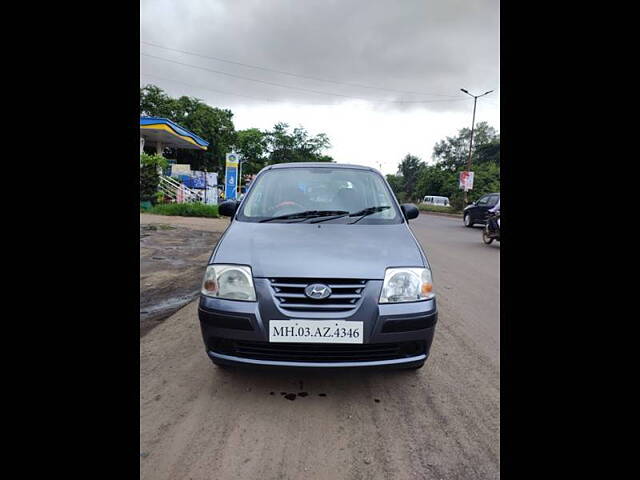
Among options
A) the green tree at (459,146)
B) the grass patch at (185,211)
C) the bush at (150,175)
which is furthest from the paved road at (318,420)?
the green tree at (459,146)

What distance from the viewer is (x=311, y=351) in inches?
80.0

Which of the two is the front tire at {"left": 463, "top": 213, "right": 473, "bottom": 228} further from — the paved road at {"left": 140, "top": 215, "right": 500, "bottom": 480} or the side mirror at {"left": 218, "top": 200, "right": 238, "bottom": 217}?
the side mirror at {"left": 218, "top": 200, "right": 238, "bottom": 217}

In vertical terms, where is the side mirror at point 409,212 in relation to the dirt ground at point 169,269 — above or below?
above

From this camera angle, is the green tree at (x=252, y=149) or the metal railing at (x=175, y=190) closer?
the metal railing at (x=175, y=190)

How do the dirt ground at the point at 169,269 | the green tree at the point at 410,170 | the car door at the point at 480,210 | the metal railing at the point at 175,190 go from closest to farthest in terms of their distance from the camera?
the dirt ground at the point at 169,269 < the car door at the point at 480,210 < the metal railing at the point at 175,190 < the green tree at the point at 410,170

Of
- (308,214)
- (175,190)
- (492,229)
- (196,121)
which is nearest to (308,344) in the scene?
(308,214)

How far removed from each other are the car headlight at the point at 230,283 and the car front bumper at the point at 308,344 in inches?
1.6

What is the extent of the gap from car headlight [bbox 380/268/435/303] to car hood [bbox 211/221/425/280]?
0.05 m

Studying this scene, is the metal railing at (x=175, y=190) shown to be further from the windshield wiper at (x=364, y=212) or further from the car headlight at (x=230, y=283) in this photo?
the car headlight at (x=230, y=283)

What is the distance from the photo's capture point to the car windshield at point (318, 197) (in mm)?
2861

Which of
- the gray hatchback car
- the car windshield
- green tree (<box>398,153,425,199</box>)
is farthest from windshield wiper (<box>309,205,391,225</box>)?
green tree (<box>398,153,425,199</box>)

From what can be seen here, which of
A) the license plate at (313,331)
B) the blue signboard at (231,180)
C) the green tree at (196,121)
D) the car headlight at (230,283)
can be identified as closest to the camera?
the license plate at (313,331)
